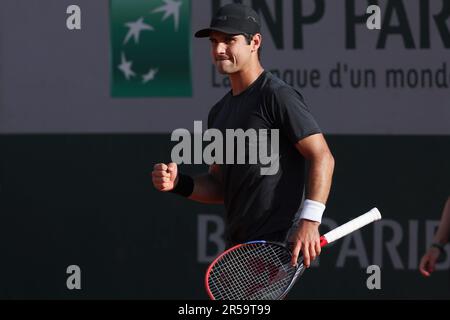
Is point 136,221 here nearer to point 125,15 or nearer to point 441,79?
point 125,15

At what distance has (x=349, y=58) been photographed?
6539 mm

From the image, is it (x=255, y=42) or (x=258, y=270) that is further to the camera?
(x=255, y=42)

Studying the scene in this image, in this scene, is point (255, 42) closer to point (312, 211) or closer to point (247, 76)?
point (247, 76)

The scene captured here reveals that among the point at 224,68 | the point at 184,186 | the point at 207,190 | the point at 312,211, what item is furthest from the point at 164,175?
the point at 312,211

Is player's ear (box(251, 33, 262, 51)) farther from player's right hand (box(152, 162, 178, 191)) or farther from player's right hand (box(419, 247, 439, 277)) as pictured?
player's right hand (box(419, 247, 439, 277))

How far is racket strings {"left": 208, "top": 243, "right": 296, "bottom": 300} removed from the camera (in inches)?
170

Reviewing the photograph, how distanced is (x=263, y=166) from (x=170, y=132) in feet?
7.66

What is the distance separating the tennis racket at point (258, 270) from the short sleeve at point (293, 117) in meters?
0.38

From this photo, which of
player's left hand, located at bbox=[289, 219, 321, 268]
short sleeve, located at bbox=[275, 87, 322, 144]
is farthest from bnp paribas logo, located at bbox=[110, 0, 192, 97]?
player's left hand, located at bbox=[289, 219, 321, 268]

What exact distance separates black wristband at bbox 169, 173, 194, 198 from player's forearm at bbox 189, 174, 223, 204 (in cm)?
2

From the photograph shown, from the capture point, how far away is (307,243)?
A: 4.17m

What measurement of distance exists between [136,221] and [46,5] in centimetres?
138
